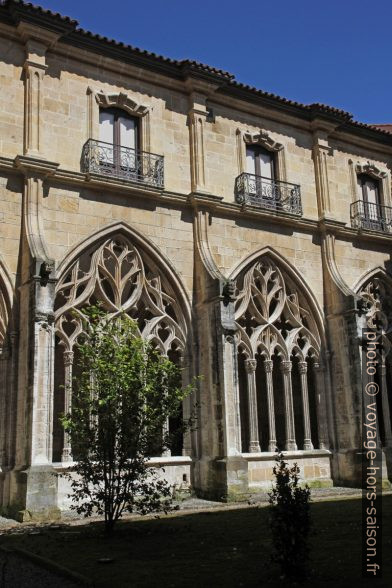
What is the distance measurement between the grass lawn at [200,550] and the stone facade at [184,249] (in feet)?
7.84

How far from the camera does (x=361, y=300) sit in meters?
15.8

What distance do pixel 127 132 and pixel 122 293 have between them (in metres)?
3.83

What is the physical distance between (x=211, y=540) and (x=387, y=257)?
40.6ft

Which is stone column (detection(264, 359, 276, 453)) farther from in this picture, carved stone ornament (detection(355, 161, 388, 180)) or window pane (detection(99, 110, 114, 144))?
carved stone ornament (detection(355, 161, 388, 180))

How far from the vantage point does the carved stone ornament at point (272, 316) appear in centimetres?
1510

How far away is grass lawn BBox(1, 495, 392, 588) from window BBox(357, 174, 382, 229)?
9.82 m

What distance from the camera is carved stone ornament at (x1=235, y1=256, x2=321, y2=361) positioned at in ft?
49.5

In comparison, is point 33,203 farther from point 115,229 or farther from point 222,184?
point 222,184

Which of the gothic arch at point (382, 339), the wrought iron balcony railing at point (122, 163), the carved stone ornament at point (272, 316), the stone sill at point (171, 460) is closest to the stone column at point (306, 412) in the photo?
the carved stone ornament at point (272, 316)

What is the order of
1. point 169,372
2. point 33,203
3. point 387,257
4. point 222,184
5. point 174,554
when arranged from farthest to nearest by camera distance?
point 387,257
point 222,184
point 33,203
point 169,372
point 174,554

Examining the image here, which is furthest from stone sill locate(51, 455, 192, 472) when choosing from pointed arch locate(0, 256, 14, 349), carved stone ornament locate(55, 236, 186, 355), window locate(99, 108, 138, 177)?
window locate(99, 108, 138, 177)

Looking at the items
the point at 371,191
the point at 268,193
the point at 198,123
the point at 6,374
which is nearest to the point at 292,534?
the point at 6,374

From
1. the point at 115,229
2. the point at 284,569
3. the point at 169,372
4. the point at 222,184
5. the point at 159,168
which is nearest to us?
the point at 284,569

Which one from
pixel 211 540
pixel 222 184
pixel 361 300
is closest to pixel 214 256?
pixel 222 184
